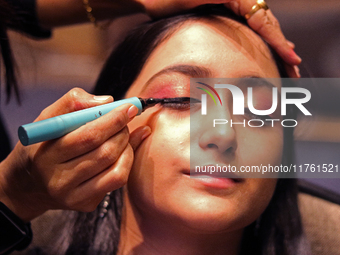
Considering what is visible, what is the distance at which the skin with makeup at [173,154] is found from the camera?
58cm

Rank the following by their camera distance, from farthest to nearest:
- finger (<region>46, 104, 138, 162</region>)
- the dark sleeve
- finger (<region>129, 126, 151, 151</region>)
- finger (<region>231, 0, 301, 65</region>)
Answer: the dark sleeve → finger (<region>231, 0, 301, 65</region>) → finger (<region>129, 126, 151, 151</region>) → finger (<region>46, 104, 138, 162</region>)

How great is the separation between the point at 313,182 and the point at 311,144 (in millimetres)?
174

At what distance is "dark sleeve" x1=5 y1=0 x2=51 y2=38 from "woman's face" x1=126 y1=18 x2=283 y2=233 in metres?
0.46

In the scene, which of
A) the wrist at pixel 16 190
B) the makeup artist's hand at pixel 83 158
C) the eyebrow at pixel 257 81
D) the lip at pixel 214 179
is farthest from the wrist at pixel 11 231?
the eyebrow at pixel 257 81

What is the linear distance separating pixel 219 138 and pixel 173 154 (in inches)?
A: 4.5

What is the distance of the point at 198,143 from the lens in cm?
65

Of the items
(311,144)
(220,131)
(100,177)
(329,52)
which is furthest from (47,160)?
(329,52)

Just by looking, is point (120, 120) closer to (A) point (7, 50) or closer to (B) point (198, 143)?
(B) point (198, 143)

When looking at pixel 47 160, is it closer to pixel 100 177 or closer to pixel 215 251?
pixel 100 177

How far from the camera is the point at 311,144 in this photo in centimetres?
102

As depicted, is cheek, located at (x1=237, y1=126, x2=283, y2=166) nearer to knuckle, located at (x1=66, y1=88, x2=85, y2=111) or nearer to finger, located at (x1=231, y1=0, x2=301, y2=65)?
finger, located at (x1=231, y1=0, x2=301, y2=65)

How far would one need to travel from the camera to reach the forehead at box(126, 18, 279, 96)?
2.31 ft

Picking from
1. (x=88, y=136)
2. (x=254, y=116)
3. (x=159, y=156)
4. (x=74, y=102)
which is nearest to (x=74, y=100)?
(x=74, y=102)

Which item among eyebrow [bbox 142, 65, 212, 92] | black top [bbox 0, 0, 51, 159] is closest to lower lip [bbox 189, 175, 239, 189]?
eyebrow [bbox 142, 65, 212, 92]
